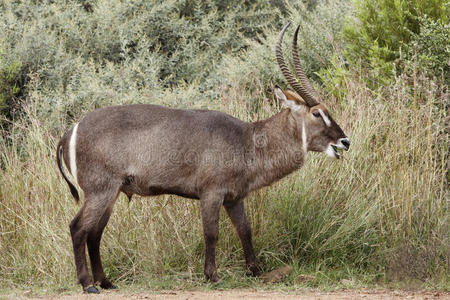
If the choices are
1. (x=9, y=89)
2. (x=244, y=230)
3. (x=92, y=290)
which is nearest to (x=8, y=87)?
(x=9, y=89)

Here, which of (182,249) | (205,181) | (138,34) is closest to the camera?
(205,181)

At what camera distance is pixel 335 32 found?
10.5m

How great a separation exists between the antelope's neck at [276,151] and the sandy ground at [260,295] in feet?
3.24

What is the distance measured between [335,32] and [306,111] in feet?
16.1

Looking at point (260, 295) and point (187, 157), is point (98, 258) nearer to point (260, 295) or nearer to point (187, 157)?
point (187, 157)

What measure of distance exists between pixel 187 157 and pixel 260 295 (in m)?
1.35

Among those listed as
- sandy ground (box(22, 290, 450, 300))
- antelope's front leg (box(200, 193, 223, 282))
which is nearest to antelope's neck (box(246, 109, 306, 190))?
antelope's front leg (box(200, 193, 223, 282))

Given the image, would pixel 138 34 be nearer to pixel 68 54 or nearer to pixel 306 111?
pixel 68 54


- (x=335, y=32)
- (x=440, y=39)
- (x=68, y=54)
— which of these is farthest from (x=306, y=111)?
(x=68, y=54)

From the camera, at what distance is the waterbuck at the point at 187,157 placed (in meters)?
5.63

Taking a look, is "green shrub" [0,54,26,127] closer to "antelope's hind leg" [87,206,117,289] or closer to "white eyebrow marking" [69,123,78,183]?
"white eyebrow marking" [69,123,78,183]

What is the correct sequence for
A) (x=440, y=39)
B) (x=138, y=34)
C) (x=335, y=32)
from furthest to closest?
(x=138, y=34), (x=335, y=32), (x=440, y=39)

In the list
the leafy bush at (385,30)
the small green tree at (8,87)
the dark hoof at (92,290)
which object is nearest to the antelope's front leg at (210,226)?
the dark hoof at (92,290)

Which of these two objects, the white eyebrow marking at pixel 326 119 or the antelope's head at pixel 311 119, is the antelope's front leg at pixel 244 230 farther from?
the white eyebrow marking at pixel 326 119
